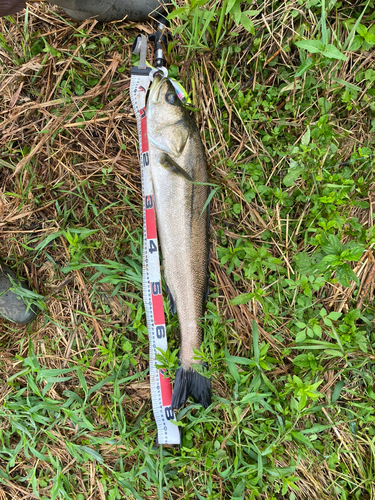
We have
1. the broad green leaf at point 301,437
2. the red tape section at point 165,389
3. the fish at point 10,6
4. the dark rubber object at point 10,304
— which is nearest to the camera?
the fish at point 10,6

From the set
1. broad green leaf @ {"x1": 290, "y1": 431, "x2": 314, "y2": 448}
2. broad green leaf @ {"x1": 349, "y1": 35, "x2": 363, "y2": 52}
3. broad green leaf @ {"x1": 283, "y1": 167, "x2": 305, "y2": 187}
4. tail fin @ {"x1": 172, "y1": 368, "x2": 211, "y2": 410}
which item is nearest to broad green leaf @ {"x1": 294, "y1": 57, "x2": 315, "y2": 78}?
broad green leaf @ {"x1": 349, "y1": 35, "x2": 363, "y2": 52}

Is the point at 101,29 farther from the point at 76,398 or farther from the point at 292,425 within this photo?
the point at 292,425

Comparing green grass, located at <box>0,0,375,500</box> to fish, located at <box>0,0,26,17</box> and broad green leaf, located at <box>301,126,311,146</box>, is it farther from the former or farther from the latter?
fish, located at <box>0,0,26,17</box>

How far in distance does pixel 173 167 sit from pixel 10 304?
76.7 inches

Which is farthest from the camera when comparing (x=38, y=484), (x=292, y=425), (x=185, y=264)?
(x=38, y=484)

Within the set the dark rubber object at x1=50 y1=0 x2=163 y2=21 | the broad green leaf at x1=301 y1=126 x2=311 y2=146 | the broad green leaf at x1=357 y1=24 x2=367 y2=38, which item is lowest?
the broad green leaf at x1=301 y1=126 x2=311 y2=146

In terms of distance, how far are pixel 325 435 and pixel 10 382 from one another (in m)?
2.80

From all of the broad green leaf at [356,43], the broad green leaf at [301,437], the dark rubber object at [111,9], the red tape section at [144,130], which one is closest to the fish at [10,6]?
the dark rubber object at [111,9]

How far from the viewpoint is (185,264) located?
8.32ft

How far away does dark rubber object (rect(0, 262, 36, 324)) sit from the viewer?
9.17 ft

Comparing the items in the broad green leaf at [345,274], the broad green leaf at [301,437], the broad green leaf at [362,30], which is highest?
the broad green leaf at [362,30]

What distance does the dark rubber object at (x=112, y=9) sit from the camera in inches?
96.0

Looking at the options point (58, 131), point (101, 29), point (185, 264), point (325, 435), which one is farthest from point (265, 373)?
point (101, 29)

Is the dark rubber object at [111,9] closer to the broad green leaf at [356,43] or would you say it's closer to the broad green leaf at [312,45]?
the broad green leaf at [312,45]
